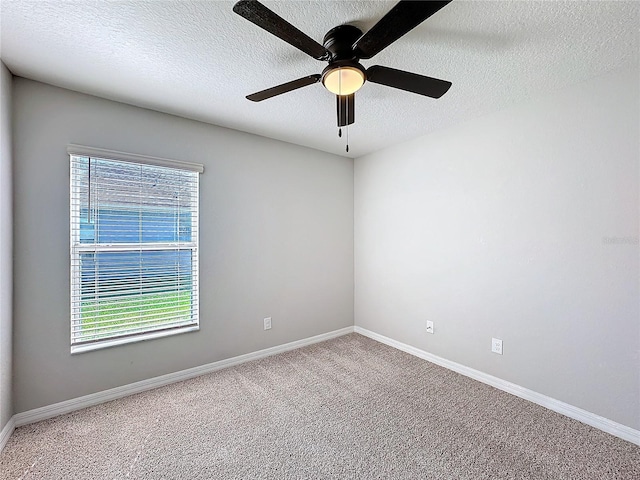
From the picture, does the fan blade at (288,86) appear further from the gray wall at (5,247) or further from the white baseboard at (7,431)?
the white baseboard at (7,431)

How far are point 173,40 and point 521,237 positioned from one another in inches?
110

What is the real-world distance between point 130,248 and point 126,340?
0.75 metres

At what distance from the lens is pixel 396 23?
3.88 ft

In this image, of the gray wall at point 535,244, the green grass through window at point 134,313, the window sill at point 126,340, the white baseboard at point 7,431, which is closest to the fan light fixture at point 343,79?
the gray wall at point 535,244

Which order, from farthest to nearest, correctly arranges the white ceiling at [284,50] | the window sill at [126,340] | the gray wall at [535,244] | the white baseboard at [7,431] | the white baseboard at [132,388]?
the window sill at [126,340], the white baseboard at [132,388], the gray wall at [535,244], the white baseboard at [7,431], the white ceiling at [284,50]

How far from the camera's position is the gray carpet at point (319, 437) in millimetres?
1632

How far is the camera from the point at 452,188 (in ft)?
9.39

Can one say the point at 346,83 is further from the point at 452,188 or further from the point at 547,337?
the point at 547,337

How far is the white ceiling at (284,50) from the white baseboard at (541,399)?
2.31 meters

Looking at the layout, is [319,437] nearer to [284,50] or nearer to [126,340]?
[126,340]

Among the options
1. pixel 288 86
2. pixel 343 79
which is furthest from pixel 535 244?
pixel 288 86

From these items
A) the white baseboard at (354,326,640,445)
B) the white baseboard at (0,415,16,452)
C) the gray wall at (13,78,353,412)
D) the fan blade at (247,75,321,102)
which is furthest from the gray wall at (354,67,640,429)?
the white baseboard at (0,415,16,452)

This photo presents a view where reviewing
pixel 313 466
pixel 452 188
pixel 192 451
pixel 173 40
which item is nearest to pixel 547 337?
pixel 452 188

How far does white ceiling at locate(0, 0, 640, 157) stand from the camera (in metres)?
1.43
